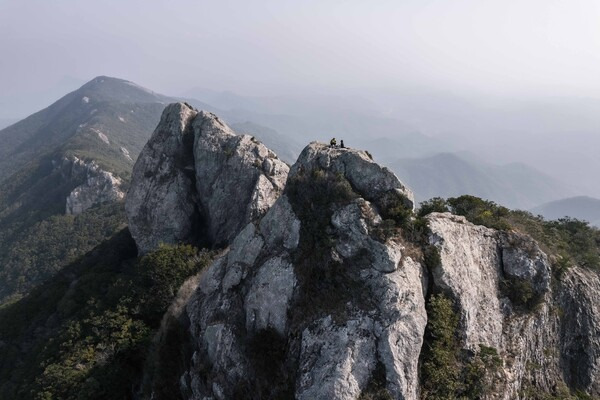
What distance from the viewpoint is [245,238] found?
92.8ft

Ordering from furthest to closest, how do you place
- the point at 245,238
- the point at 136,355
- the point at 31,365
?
the point at 31,365, the point at 136,355, the point at 245,238

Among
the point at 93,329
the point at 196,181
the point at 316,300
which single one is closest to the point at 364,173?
the point at 316,300

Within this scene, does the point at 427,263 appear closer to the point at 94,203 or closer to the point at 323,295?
the point at 323,295

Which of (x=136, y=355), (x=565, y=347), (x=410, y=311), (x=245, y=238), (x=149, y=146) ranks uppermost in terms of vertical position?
(x=149, y=146)

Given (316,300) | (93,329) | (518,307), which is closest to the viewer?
(316,300)

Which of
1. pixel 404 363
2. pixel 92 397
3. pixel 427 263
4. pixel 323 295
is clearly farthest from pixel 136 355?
pixel 427 263

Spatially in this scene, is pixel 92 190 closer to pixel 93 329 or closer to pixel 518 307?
pixel 93 329

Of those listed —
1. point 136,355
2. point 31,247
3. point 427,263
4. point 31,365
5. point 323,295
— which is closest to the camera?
point 323,295

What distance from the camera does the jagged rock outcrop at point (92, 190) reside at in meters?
166

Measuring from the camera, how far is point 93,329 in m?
36.5

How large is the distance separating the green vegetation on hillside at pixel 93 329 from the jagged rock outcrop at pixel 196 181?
23.2 ft

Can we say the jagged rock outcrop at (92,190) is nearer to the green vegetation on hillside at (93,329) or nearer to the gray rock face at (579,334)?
the green vegetation on hillside at (93,329)

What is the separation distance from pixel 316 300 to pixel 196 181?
1458 inches

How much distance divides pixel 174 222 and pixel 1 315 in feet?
105
